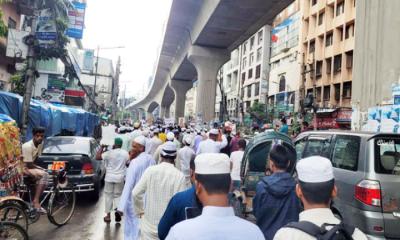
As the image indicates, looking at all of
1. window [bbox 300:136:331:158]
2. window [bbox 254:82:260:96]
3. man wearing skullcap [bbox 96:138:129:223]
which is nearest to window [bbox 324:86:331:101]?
window [bbox 254:82:260:96]

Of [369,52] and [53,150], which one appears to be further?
[369,52]

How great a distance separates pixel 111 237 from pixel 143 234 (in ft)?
9.09

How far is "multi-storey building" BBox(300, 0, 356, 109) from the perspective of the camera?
39.3m

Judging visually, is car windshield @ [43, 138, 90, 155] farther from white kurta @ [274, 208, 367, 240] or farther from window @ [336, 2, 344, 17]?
window @ [336, 2, 344, 17]

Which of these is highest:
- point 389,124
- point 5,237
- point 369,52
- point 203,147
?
point 369,52

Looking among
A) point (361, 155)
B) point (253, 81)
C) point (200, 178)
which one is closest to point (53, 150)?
point (361, 155)

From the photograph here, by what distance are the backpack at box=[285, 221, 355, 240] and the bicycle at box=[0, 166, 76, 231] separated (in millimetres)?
4831

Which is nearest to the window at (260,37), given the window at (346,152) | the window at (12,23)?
the window at (12,23)

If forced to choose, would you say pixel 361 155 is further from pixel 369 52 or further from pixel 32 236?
pixel 369 52

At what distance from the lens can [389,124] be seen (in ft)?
29.6

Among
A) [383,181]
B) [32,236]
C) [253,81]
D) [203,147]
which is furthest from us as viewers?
[253,81]

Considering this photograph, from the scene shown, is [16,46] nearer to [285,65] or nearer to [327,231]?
[327,231]

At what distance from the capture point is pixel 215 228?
1830 millimetres

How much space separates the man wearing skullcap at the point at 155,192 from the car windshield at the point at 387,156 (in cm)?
258
